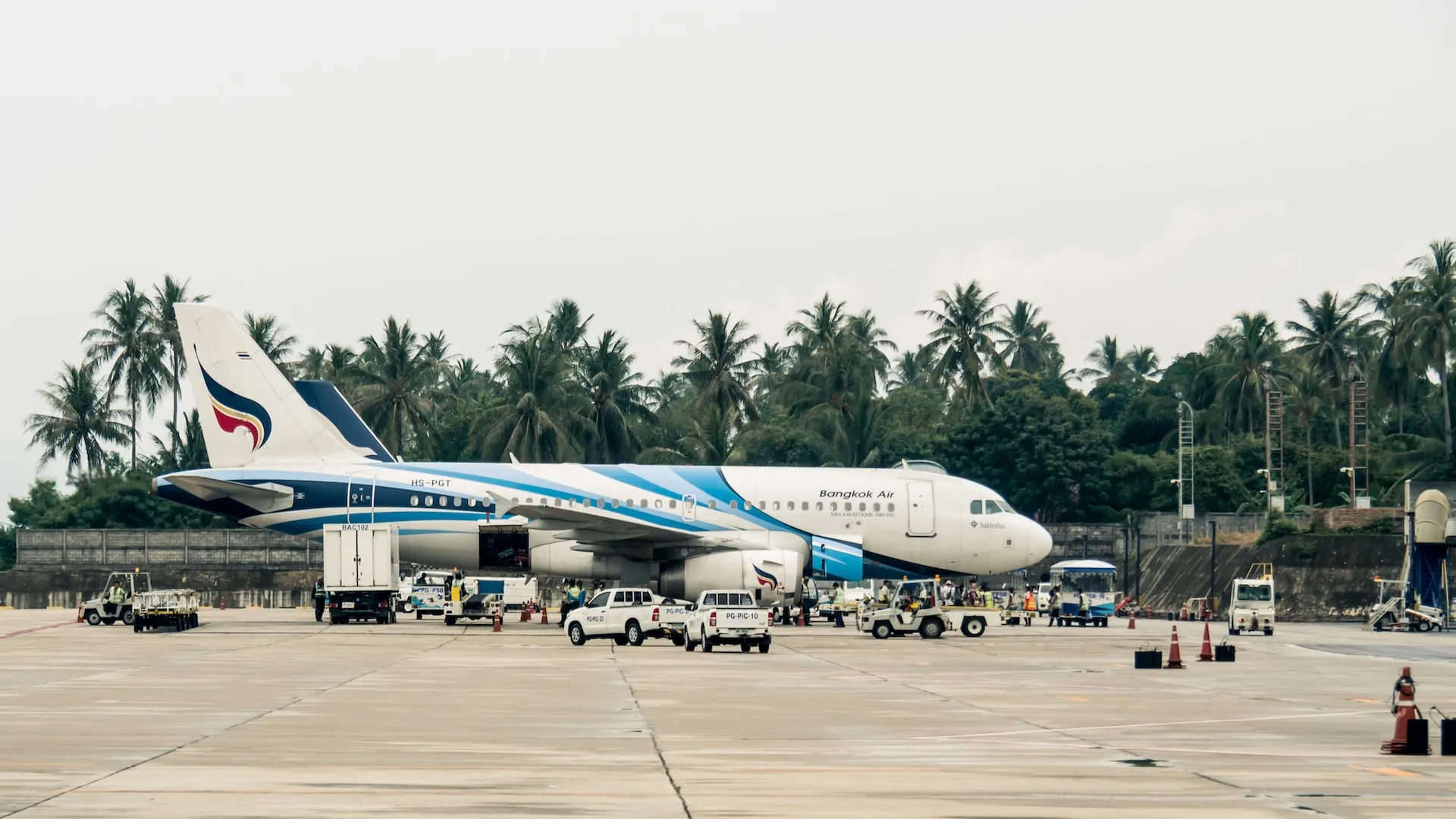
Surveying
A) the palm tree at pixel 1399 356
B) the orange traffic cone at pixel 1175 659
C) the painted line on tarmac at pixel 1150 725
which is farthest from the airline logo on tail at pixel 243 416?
the palm tree at pixel 1399 356

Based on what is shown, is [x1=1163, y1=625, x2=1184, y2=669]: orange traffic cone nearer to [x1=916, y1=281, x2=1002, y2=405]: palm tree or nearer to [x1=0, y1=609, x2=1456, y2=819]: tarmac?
[x1=0, y1=609, x2=1456, y2=819]: tarmac

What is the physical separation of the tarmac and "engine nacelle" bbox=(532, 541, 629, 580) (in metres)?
13.2

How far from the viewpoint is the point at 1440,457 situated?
101188 millimetres

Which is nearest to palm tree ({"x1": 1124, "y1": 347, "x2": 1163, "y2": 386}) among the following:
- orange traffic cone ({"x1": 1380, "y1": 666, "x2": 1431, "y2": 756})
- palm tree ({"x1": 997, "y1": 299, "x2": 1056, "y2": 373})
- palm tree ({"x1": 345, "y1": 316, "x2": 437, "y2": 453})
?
palm tree ({"x1": 997, "y1": 299, "x2": 1056, "y2": 373})

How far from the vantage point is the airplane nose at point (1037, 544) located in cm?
5666

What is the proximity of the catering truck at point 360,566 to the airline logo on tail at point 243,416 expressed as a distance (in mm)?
4464

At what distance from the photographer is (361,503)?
55156 millimetres

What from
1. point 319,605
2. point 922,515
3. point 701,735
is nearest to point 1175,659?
point 701,735

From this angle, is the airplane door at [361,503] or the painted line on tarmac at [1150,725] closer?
the painted line on tarmac at [1150,725]

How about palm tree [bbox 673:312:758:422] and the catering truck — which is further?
palm tree [bbox 673:312:758:422]

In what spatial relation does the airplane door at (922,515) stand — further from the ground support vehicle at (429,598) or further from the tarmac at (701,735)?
the ground support vehicle at (429,598)

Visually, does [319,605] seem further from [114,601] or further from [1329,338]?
[1329,338]

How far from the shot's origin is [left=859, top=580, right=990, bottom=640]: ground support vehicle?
5194 centimetres

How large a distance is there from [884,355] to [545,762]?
117 m
